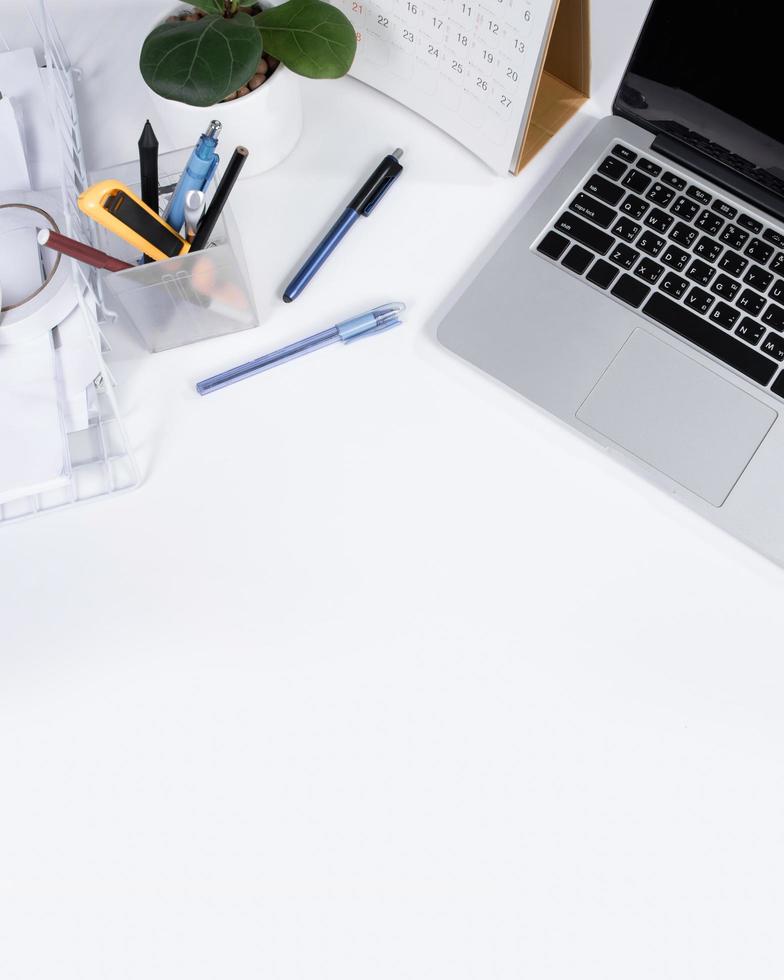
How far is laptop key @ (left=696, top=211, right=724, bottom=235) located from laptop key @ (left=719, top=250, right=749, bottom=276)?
0.02 meters

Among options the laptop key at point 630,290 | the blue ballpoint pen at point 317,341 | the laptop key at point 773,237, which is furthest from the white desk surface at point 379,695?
the laptop key at point 773,237

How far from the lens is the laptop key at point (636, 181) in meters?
0.67

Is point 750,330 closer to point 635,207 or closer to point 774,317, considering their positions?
point 774,317

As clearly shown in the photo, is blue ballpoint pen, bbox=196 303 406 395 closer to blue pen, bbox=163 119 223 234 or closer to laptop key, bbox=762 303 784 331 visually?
blue pen, bbox=163 119 223 234

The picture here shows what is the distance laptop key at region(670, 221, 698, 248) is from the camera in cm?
66

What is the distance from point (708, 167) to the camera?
661 millimetres

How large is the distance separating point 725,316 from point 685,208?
9cm

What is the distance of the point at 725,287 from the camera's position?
649 millimetres

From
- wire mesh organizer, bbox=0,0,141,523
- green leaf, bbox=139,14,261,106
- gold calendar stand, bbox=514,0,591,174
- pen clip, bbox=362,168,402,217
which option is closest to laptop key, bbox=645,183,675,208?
gold calendar stand, bbox=514,0,591,174

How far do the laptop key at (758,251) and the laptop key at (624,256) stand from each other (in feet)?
0.28

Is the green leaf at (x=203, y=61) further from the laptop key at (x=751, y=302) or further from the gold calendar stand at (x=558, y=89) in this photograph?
the laptop key at (x=751, y=302)

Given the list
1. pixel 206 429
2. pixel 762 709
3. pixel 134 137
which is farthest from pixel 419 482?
pixel 134 137

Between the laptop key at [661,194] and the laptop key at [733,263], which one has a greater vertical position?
the laptop key at [661,194]

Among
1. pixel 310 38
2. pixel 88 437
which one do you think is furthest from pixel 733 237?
pixel 88 437
